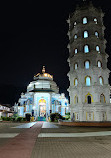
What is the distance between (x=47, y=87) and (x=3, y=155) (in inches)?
2156

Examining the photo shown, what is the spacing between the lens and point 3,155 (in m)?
6.18

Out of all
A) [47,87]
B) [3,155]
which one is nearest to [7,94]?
[47,87]

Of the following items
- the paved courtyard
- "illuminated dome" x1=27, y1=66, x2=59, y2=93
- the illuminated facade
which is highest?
"illuminated dome" x1=27, y1=66, x2=59, y2=93

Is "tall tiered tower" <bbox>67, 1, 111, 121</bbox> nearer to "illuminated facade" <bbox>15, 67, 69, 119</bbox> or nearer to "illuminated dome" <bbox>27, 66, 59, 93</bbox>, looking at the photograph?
"illuminated facade" <bbox>15, 67, 69, 119</bbox>

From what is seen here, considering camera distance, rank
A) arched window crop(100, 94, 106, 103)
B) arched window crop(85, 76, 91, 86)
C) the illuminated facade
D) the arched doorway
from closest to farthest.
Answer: arched window crop(100, 94, 106, 103)
arched window crop(85, 76, 91, 86)
the illuminated facade
the arched doorway

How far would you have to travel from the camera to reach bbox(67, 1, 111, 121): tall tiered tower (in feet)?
96.2

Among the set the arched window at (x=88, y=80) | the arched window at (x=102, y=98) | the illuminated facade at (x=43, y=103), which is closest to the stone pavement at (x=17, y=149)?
the arched window at (x=88, y=80)

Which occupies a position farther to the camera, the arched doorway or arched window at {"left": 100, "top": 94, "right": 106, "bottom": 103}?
the arched doorway

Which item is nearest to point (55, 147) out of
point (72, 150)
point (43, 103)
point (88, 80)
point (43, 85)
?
point (72, 150)

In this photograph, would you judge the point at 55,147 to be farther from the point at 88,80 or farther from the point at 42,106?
the point at 42,106

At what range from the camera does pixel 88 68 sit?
31812mm

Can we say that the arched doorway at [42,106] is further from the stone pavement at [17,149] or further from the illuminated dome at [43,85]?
the stone pavement at [17,149]

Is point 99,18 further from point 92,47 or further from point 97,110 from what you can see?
point 97,110

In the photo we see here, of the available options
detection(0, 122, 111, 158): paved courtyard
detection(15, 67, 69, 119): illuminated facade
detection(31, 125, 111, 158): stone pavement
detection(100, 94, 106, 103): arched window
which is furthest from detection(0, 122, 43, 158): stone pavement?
detection(15, 67, 69, 119): illuminated facade
